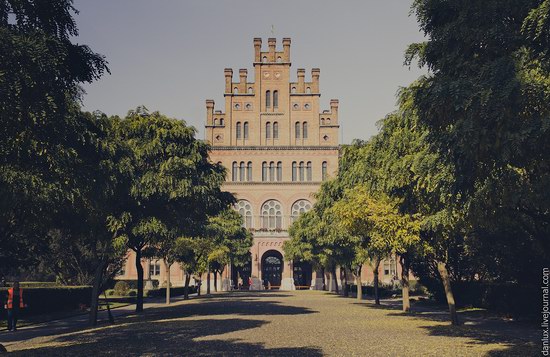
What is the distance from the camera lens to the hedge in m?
26.6

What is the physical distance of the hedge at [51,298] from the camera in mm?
26641

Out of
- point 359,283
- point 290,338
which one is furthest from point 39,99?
point 359,283

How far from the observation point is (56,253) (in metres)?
37.8

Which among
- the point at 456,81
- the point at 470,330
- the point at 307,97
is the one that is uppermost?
the point at 307,97

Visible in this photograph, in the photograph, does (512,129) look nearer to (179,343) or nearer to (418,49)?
(418,49)

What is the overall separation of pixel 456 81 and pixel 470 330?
1221 centimetres

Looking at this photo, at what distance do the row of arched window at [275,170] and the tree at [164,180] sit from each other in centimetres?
4765

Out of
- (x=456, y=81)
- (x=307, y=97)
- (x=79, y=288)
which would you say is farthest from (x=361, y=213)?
(x=307, y=97)

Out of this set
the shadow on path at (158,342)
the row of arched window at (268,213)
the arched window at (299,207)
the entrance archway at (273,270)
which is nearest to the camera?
the shadow on path at (158,342)

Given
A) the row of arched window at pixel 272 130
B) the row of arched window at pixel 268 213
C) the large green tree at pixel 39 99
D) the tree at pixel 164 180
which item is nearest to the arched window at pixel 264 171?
the row of arched window at pixel 268 213

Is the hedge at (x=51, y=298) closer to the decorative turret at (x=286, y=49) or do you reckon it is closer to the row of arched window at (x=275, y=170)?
the row of arched window at (x=275, y=170)

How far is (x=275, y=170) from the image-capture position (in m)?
75.1

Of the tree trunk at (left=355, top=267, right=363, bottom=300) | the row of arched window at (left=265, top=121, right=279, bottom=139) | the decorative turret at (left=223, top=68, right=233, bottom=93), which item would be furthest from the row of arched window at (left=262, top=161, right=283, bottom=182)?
the tree trunk at (left=355, top=267, right=363, bottom=300)

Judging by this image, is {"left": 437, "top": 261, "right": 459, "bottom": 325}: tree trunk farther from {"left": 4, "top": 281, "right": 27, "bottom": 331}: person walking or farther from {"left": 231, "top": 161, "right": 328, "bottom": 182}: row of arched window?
{"left": 231, "top": 161, "right": 328, "bottom": 182}: row of arched window
